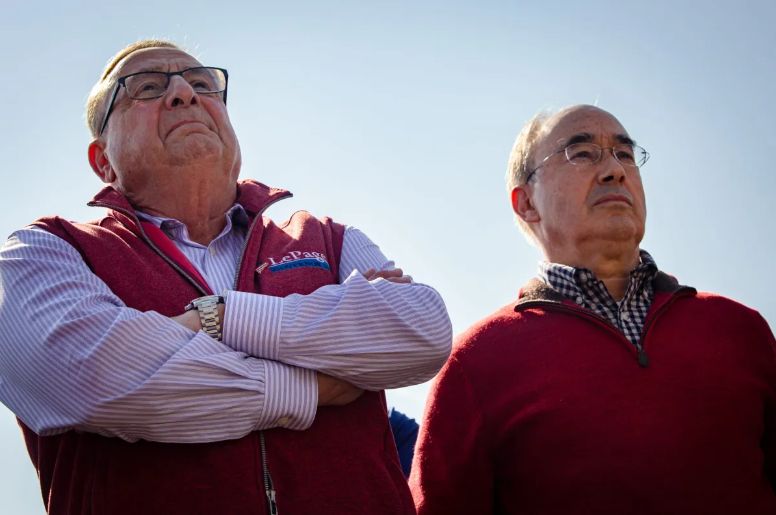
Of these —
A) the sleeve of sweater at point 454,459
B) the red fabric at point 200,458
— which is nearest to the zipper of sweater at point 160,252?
the red fabric at point 200,458

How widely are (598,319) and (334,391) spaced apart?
143 cm

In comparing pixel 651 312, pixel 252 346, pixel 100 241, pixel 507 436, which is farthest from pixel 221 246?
pixel 651 312

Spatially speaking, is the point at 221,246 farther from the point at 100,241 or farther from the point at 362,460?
the point at 362,460

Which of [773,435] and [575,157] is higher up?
[575,157]

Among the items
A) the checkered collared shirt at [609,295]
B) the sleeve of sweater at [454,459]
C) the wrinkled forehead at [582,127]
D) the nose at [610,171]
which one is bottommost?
the sleeve of sweater at [454,459]

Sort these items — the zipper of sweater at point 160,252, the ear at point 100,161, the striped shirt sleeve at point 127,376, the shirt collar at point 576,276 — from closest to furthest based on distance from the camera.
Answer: the striped shirt sleeve at point 127,376
the zipper of sweater at point 160,252
the ear at point 100,161
the shirt collar at point 576,276

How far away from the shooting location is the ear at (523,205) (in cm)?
435

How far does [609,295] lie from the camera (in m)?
3.79

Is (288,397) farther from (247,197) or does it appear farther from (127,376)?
(247,197)

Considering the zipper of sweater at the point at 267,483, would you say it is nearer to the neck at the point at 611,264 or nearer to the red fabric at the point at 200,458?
the red fabric at the point at 200,458

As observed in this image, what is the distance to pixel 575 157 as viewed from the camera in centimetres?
420

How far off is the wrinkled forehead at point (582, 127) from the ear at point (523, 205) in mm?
270

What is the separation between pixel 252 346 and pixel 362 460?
20.8 inches

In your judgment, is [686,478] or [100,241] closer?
[100,241]
